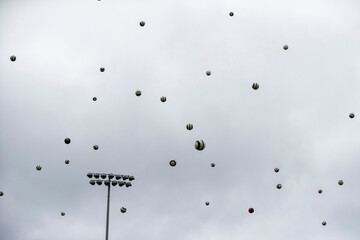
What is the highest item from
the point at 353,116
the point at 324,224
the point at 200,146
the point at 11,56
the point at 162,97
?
the point at 11,56

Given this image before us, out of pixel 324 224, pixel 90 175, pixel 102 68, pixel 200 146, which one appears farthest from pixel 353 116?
pixel 90 175

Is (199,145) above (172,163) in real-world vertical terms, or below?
below

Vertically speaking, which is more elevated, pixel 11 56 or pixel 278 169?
pixel 11 56

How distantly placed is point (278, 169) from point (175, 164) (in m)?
5.30

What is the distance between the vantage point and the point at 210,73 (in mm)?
23656

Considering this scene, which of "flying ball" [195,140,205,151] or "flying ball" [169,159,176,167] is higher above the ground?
"flying ball" [169,159,176,167]

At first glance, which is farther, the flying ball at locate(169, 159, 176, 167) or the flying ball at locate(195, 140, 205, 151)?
the flying ball at locate(169, 159, 176, 167)

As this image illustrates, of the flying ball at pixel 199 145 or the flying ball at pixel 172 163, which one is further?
the flying ball at pixel 172 163

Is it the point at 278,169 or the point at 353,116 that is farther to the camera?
the point at 278,169

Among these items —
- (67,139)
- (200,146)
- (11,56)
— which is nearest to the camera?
(200,146)

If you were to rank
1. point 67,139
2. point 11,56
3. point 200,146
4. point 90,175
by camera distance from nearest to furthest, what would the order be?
1. point 200,146
2. point 11,56
3. point 67,139
4. point 90,175

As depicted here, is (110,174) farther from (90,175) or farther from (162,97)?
(162,97)

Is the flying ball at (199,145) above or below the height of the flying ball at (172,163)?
below

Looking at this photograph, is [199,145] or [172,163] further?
[172,163]
